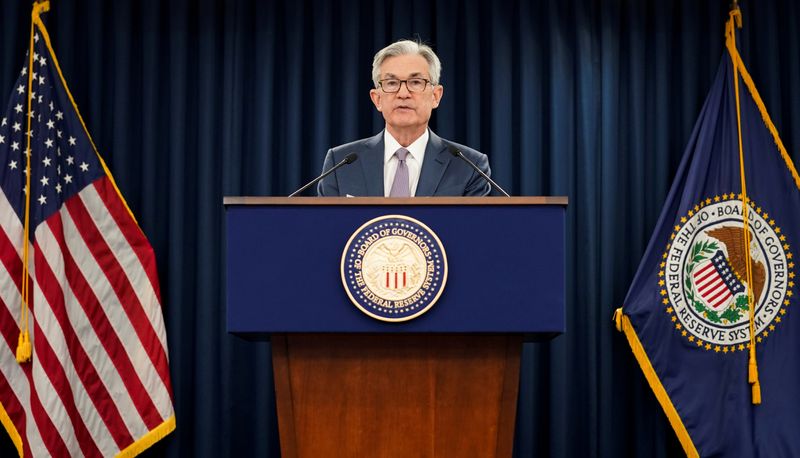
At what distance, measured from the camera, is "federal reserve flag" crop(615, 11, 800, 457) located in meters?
4.76

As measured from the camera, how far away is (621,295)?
5.16 metres

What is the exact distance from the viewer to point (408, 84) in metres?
3.17

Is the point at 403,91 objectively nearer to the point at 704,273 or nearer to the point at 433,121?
the point at 433,121

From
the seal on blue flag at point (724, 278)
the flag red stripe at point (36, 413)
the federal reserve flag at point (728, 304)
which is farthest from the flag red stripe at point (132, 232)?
the seal on blue flag at point (724, 278)

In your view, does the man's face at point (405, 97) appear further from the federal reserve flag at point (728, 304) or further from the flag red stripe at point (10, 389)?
the flag red stripe at point (10, 389)

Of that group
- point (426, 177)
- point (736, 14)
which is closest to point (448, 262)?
point (426, 177)

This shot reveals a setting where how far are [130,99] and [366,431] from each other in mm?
3322

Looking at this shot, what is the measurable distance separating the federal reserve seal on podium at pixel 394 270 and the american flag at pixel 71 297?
2.72 meters

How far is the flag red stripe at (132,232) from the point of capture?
16.1 ft

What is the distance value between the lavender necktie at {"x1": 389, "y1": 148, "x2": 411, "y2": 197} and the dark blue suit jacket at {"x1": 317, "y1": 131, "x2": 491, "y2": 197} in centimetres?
5

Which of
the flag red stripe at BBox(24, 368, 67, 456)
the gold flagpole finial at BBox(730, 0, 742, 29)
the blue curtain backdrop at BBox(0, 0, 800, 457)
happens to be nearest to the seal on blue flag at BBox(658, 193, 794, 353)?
the blue curtain backdrop at BBox(0, 0, 800, 457)

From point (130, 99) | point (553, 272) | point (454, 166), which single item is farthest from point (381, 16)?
point (553, 272)

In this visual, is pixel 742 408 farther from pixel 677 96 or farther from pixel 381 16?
pixel 381 16

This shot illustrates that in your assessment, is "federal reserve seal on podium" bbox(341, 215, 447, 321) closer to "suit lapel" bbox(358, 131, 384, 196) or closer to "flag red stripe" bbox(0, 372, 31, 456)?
"suit lapel" bbox(358, 131, 384, 196)
